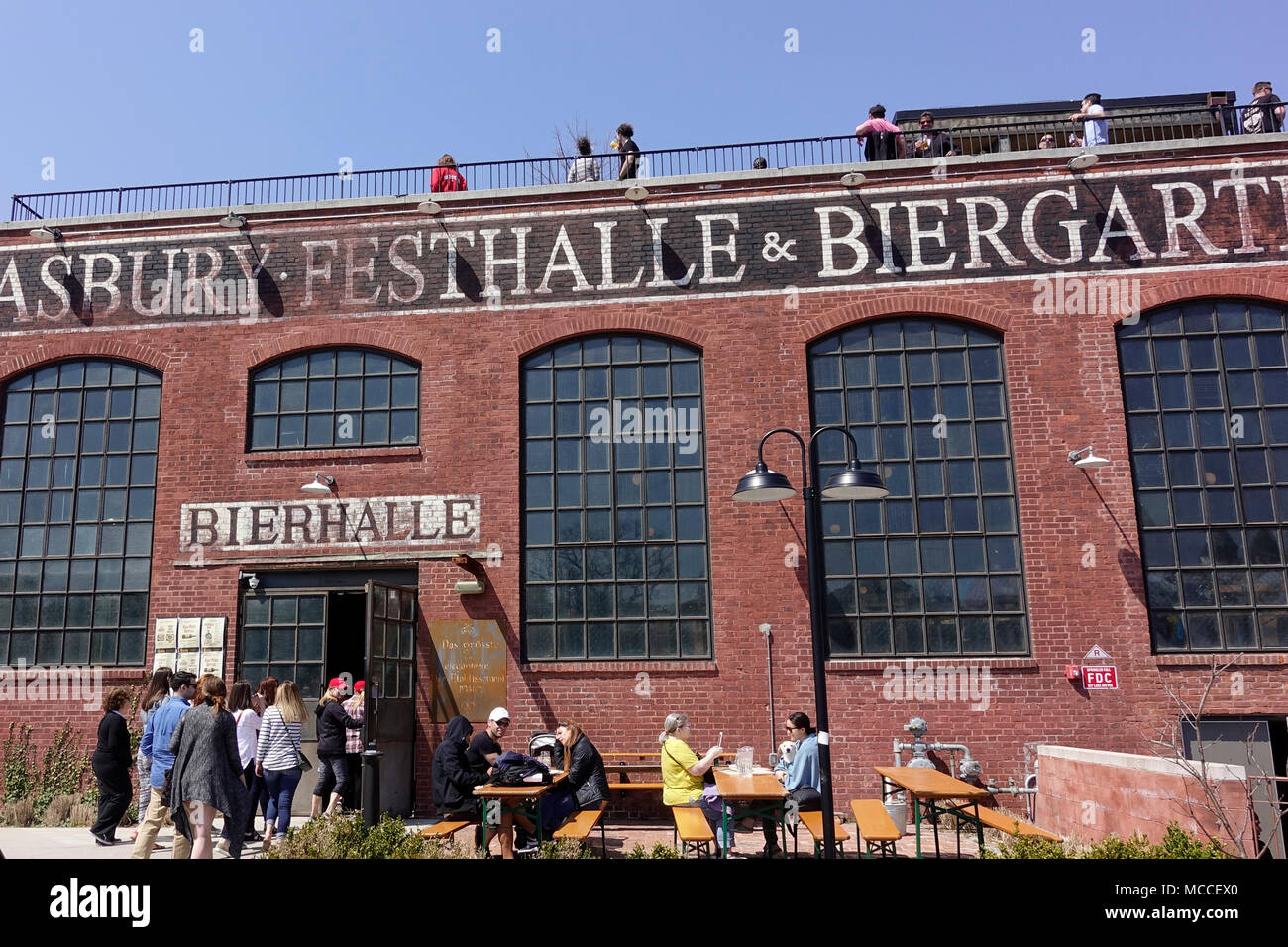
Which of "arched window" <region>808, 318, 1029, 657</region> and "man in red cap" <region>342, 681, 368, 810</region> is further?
"arched window" <region>808, 318, 1029, 657</region>

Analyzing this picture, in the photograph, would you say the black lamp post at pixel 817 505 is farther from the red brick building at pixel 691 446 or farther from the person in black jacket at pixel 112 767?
the person in black jacket at pixel 112 767

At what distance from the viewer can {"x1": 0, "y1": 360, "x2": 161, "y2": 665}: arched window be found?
14531 millimetres

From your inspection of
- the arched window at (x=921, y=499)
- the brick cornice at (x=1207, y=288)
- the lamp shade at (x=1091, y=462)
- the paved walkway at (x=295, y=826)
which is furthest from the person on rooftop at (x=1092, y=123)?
the paved walkway at (x=295, y=826)

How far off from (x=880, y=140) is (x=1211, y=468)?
666 centimetres

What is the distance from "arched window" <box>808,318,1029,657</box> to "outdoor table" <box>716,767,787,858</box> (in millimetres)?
4648

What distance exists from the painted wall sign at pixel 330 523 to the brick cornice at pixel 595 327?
7.95 feet

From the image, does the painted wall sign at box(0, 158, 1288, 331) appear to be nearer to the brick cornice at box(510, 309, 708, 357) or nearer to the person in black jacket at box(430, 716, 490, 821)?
the brick cornice at box(510, 309, 708, 357)

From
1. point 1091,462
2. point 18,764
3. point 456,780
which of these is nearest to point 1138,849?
point 456,780

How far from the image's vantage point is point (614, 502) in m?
14.2

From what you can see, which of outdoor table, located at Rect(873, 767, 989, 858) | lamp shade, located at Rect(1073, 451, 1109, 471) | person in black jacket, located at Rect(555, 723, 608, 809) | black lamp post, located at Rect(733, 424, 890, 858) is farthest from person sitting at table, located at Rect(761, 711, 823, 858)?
lamp shade, located at Rect(1073, 451, 1109, 471)

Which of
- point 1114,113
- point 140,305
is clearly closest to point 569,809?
point 140,305

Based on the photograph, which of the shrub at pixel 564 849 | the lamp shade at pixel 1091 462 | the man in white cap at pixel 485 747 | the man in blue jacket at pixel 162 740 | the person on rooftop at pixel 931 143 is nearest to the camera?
the shrub at pixel 564 849

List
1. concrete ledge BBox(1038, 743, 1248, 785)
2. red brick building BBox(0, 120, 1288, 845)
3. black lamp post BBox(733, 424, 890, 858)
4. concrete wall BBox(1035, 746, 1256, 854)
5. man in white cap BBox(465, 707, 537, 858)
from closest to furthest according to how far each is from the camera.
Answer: black lamp post BBox(733, 424, 890, 858), concrete wall BBox(1035, 746, 1256, 854), concrete ledge BBox(1038, 743, 1248, 785), man in white cap BBox(465, 707, 537, 858), red brick building BBox(0, 120, 1288, 845)

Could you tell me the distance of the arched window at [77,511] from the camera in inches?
572
